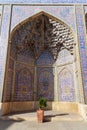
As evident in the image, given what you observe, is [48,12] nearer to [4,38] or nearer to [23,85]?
[4,38]

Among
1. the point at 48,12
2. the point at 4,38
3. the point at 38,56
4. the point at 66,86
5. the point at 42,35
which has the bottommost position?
the point at 66,86

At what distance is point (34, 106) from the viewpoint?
713 centimetres

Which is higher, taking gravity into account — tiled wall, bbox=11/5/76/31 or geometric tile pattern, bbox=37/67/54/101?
tiled wall, bbox=11/5/76/31

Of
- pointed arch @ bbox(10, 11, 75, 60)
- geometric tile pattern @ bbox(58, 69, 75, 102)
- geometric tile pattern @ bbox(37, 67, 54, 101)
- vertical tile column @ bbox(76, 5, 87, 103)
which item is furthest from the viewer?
geometric tile pattern @ bbox(37, 67, 54, 101)

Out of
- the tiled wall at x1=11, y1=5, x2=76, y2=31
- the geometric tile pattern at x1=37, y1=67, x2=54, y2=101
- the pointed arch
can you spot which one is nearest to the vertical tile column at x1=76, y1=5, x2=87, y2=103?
the tiled wall at x1=11, y1=5, x2=76, y2=31

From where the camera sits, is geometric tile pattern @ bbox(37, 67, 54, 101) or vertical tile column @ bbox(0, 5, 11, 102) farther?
geometric tile pattern @ bbox(37, 67, 54, 101)

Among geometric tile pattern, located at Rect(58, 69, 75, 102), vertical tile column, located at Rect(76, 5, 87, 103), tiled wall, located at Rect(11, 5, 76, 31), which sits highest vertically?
tiled wall, located at Rect(11, 5, 76, 31)

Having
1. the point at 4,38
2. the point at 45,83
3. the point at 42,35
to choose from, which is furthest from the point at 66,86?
the point at 4,38

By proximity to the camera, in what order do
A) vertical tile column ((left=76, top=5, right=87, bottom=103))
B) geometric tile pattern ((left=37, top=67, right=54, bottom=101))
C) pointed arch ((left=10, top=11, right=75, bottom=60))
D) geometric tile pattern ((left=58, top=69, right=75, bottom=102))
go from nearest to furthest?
1. vertical tile column ((left=76, top=5, right=87, bottom=103))
2. geometric tile pattern ((left=58, top=69, right=75, bottom=102))
3. pointed arch ((left=10, top=11, right=75, bottom=60))
4. geometric tile pattern ((left=37, top=67, right=54, bottom=101))

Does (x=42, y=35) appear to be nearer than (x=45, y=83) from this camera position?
No

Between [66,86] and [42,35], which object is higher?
[42,35]

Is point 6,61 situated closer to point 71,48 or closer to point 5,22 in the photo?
point 5,22

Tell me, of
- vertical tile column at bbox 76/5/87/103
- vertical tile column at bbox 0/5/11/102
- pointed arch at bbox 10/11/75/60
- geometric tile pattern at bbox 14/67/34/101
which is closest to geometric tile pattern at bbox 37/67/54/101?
geometric tile pattern at bbox 14/67/34/101

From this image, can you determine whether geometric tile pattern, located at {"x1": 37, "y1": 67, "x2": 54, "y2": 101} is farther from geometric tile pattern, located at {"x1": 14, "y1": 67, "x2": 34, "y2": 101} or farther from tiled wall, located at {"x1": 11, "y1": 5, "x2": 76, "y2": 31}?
tiled wall, located at {"x1": 11, "y1": 5, "x2": 76, "y2": 31}
